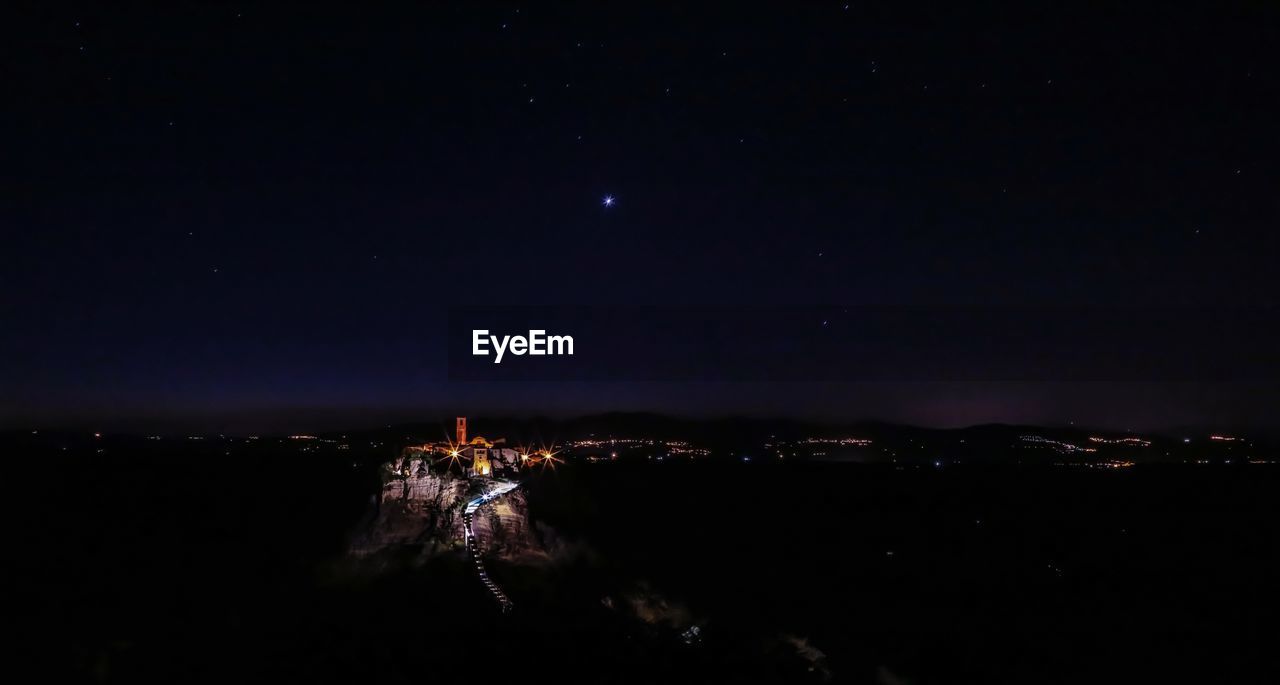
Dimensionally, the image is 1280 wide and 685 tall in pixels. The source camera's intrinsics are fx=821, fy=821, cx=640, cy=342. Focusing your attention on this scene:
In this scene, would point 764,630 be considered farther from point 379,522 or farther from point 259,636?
point 259,636

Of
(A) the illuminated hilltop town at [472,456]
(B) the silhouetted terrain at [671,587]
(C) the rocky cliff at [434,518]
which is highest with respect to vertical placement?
(A) the illuminated hilltop town at [472,456]

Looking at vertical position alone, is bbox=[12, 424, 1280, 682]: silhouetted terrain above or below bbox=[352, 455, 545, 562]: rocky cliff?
below

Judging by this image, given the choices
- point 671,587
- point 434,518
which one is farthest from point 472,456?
point 671,587

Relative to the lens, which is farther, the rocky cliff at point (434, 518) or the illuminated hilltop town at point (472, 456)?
the illuminated hilltop town at point (472, 456)

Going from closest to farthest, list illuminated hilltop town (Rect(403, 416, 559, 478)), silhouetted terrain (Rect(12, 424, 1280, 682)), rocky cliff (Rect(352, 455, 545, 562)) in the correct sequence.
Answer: silhouetted terrain (Rect(12, 424, 1280, 682)) → rocky cliff (Rect(352, 455, 545, 562)) → illuminated hilltop town (Rect(403, 416, 559, 478))

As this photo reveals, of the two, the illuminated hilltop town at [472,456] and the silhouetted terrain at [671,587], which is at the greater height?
the illuminated hilltop town at [472,456]

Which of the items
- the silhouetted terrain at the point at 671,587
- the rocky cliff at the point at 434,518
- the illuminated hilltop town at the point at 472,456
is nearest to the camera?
the silhouetted terrain at the point at 671,587

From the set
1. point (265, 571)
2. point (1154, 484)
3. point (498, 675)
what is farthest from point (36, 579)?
point (1154, 484)
